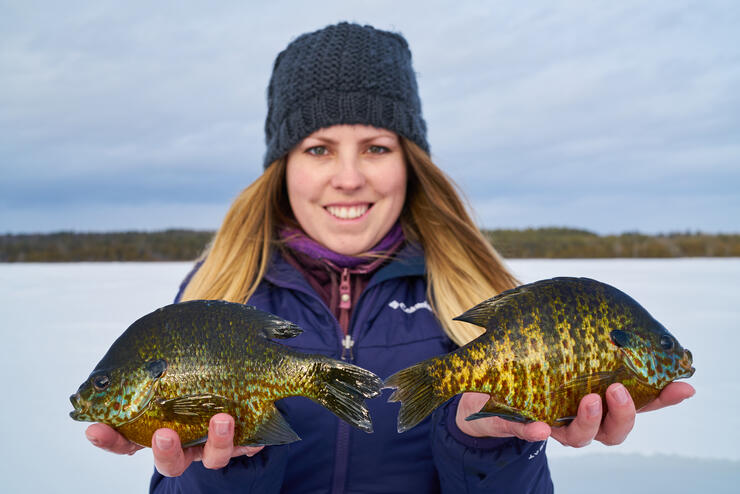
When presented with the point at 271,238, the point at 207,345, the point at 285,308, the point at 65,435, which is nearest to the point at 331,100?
the point at 271,238

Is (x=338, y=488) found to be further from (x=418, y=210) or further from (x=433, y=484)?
(x=418, y=210)

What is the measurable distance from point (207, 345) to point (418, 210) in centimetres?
198

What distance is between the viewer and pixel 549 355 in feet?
5.18

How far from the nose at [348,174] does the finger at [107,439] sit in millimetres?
1481

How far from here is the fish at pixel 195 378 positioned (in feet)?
5.11

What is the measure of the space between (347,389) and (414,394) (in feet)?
0.62

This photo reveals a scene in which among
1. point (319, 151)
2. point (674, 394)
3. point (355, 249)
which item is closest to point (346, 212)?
point (355, 249)

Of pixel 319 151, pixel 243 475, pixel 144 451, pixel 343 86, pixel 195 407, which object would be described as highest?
pixel 343 86

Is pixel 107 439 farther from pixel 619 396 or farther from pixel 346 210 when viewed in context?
pixel 346 210

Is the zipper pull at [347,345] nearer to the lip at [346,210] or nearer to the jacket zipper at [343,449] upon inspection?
the jacket zipper at [343,449]

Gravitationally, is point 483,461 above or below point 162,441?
below

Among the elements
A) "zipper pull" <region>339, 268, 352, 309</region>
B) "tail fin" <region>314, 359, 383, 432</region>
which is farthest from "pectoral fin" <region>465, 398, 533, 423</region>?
"zipper pull" <region>339, 268, 352, 309</region>

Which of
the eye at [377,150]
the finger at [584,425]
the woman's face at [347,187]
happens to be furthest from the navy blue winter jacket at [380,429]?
the eye at [377,150]

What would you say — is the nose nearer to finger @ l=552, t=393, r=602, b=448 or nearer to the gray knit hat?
the gray knit hat
